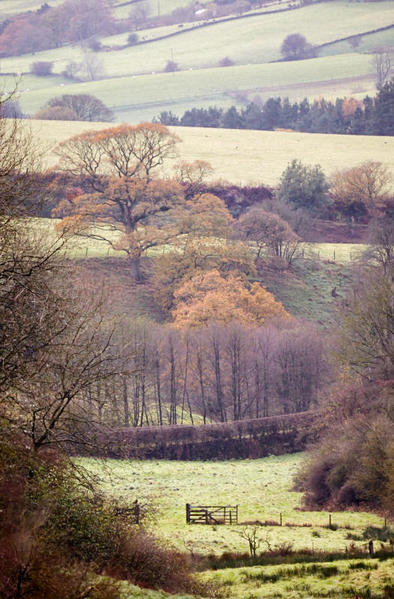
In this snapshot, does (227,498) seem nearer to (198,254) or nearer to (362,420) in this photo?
(362,420)

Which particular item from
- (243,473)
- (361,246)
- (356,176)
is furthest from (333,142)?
(243,473)

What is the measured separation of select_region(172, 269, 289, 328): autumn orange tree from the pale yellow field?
111 feet

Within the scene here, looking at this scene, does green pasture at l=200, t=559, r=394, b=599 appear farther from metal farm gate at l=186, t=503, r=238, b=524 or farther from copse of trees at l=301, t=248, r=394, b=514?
metal farm gate at l=186, t=503, r=238, b=524

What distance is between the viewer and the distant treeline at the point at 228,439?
5241cm

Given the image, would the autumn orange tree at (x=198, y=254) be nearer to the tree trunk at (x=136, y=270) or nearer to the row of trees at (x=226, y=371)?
the tree trunk at (x=136, y=270)

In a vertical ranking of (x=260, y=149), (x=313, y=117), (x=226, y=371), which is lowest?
(x=226, y=371)

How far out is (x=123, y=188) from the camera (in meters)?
80.5

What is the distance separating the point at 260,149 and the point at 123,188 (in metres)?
45.7

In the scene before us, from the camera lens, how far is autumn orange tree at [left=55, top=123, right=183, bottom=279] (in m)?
79.5

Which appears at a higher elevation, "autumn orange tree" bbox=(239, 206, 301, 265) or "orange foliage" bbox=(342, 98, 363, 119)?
"orange foliage" bbox=(342, 98, 363, 119)

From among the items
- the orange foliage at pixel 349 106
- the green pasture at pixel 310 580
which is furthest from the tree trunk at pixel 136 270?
the orange foliage at pixel 349 106

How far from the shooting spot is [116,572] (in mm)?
20500

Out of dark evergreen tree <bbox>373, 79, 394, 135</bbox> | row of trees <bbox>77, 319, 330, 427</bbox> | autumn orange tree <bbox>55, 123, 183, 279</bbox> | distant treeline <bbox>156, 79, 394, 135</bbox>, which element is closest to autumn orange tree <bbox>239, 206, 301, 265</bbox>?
autumn orange tree <bbox>55, 123, 183, 279</bbox>

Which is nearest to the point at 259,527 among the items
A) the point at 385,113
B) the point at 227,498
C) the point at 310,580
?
the point at 227,498
